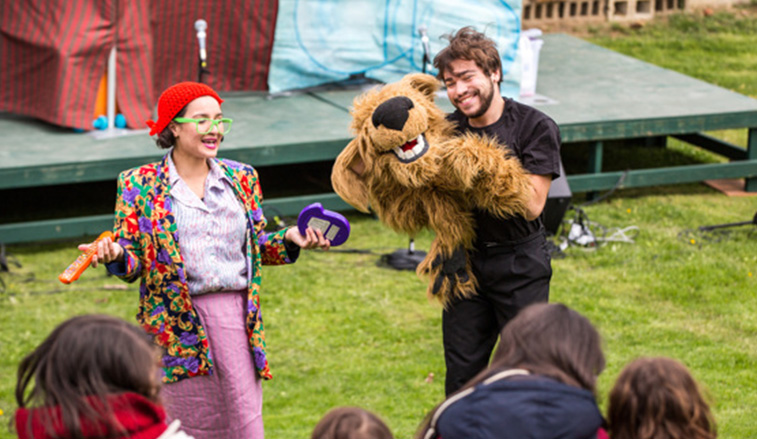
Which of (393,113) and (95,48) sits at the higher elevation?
(393,113)

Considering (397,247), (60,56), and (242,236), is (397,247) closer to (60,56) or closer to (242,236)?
(60,56)

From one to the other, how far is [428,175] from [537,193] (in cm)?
41

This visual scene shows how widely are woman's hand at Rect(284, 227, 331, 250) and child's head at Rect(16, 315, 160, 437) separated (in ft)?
4.36

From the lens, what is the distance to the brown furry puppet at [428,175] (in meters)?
3.80

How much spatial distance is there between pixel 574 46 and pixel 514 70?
2.82 m

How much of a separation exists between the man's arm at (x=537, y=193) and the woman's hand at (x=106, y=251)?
57.9 inches

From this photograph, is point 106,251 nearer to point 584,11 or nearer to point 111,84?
point 111,84

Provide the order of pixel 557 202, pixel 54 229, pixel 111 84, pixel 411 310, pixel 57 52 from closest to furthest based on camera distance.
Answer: pixel 411 310 → pixel 54 229 → pixel 557 202 → pixel 57 52 → pixel 111 84

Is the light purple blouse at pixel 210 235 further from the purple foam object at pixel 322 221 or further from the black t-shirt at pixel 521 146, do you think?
the black t-shirt at pixel 521 146

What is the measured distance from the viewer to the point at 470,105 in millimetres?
3879

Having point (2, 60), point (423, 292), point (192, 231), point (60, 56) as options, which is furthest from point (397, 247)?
point (192, 231)

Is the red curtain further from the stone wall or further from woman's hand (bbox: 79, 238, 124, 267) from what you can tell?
the stone wall

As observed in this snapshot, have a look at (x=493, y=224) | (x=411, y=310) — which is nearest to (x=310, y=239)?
(x=493, y=224)

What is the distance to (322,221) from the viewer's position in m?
3.67
